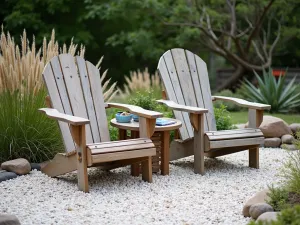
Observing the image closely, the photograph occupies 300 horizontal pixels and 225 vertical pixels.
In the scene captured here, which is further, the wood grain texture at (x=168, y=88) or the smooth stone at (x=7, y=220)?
Answer: the wood grain texture at (x=168, y=88)

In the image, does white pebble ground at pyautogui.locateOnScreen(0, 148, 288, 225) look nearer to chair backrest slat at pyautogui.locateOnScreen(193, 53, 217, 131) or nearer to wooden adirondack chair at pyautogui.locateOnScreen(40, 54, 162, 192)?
wooden adirondack chair at pyautogui.locateOnScreen(40, 54, 162, 192)

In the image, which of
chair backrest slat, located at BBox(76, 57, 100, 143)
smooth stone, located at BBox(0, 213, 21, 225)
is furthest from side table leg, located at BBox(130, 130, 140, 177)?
smooth stone, located at BBox(0, 213, 21, 225)

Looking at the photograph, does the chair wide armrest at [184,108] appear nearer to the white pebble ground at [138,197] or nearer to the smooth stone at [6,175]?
the white pebble ground at [138,197]

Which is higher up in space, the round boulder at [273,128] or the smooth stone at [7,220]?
the smooth stone at [7,220]

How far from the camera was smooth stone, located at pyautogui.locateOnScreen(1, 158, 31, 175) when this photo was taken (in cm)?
452

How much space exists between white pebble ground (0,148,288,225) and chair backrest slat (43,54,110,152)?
1.35 ft

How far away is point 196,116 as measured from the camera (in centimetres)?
462

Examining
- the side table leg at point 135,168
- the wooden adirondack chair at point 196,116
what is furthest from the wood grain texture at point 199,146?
the side table leg at point 135,168

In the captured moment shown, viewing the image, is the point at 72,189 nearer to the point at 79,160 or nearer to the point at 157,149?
the point at 79,160

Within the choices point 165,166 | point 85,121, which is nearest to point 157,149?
point 165,166

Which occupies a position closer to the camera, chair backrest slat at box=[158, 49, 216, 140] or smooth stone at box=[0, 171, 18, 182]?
smooth stone at box=[0, 171, 18, 182]

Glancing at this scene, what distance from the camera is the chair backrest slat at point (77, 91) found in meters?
4.54

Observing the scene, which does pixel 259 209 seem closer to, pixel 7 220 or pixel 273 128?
pixel 7 220

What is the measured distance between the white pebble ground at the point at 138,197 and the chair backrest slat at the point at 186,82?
445mm
